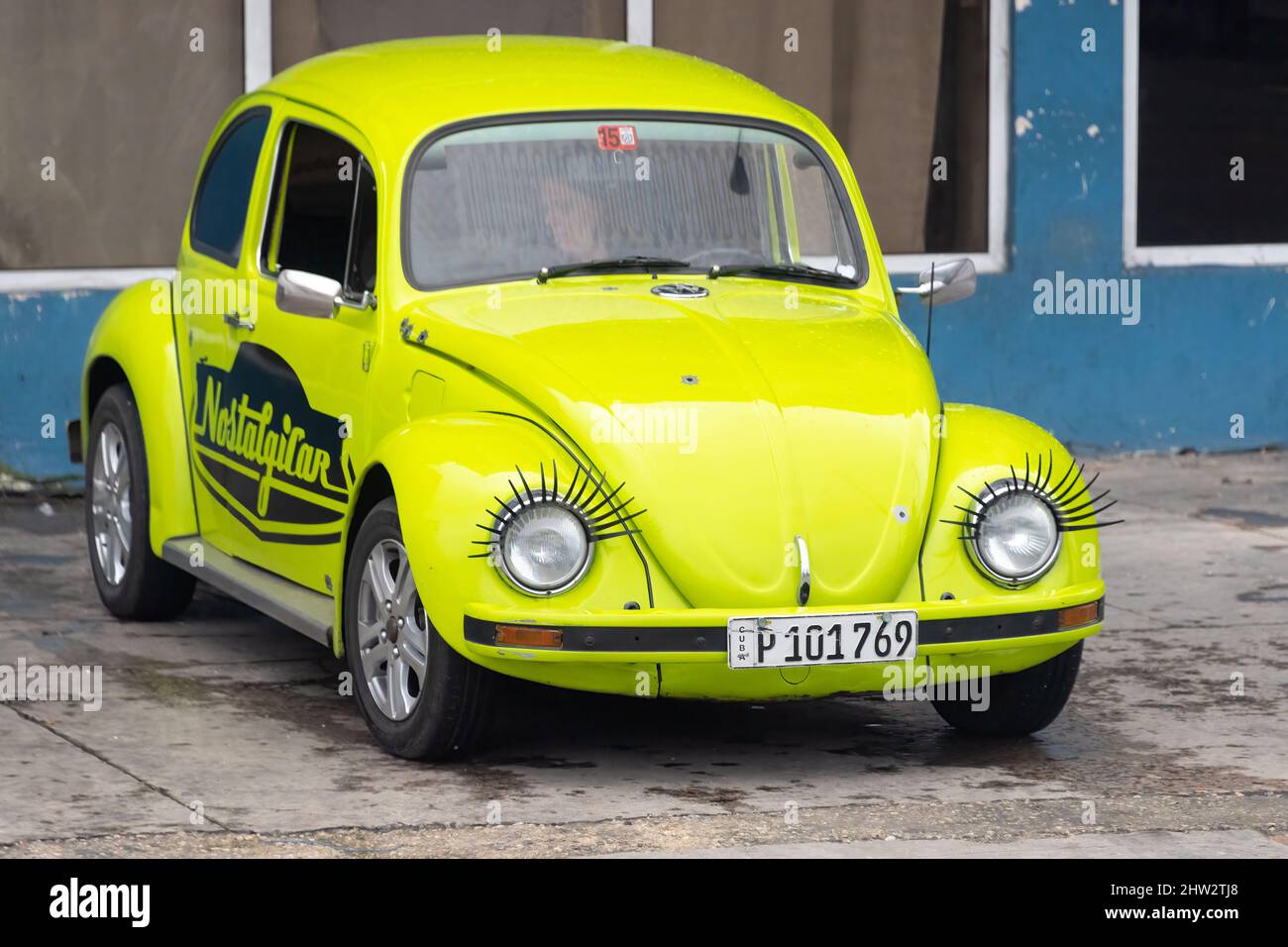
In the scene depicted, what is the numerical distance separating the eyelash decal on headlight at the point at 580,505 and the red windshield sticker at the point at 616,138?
1.47 meters

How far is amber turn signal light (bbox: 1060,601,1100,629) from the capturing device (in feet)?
21.0

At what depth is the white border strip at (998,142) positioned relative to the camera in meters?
12.1

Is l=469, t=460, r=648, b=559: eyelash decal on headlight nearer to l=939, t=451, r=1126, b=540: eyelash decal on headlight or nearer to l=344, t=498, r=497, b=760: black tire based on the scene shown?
l=344, t=498, r=497, b=760: black tire

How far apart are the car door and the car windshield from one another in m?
0.23

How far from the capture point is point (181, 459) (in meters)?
8.09

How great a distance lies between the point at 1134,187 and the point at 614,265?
5.87m

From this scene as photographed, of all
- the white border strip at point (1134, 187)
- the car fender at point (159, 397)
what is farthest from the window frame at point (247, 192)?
the white border strip at point (1134, 187)

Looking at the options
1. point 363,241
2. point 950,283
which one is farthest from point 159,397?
point 950,283

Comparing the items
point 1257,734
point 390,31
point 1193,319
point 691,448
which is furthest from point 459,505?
point 1193,319

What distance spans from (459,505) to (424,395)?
2.20 feet

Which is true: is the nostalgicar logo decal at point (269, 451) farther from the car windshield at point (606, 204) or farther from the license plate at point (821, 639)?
the license plate at point (821, 639)

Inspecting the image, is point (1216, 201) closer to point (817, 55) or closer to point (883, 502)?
point (817, 55)

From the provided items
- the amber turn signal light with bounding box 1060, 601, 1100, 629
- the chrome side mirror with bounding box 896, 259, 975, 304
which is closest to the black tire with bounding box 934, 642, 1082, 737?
the amber turn signal light with bounding box 1060, 601, 1100, 629

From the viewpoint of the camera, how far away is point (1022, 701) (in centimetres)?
680
